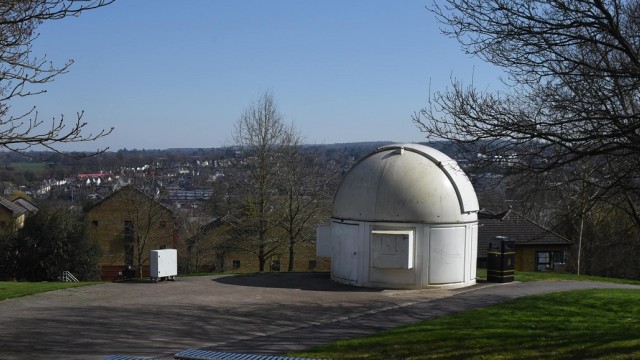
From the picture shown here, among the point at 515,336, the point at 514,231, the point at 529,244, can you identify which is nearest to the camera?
the point at 515,336

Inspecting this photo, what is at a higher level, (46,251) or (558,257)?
(558,257)

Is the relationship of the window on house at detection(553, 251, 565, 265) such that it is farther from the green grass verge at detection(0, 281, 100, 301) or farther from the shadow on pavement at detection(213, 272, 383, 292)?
the green grass verge at detection(0, 281, 100, 301)

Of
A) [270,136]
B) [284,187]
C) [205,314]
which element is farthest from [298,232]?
[205,314]

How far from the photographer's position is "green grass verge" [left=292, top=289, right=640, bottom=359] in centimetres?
1038

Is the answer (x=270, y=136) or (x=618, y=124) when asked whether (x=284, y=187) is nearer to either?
(x=270, y=136)

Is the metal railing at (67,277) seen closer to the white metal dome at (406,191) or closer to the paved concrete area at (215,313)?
the paved concrete area at (215,313)

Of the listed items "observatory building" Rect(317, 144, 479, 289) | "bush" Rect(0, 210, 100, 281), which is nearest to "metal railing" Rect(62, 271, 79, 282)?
"bush" Rect(0, 210, 100, 281)

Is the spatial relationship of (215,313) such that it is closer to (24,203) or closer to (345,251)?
(345,251)

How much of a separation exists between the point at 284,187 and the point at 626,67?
842 inches

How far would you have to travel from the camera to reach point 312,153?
118 ft

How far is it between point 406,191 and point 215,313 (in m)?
7.05

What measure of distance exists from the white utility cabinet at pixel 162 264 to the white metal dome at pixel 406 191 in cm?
530

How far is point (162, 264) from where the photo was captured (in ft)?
68.7

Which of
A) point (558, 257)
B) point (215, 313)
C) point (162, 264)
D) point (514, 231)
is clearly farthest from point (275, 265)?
point (215, 313)
